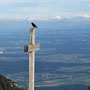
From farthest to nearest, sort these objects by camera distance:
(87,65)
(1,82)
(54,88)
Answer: (87,65)
(54,88)
(1,82)

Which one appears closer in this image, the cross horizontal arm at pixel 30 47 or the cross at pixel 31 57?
the cross horizontal arm at pixel 30 47

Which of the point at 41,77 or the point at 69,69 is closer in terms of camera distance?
the point at 41,77

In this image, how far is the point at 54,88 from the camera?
4582 inches

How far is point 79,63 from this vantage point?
197000 millimetres

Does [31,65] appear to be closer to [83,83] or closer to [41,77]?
[83,83]

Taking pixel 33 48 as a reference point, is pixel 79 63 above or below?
above

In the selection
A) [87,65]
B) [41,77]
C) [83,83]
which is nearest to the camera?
[83,83]

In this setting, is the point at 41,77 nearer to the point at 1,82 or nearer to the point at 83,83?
the point at 83,83

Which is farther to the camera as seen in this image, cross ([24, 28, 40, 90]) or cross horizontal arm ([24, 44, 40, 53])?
cross ([24, 28, 40, 90])

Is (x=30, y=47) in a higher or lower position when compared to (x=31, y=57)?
higher

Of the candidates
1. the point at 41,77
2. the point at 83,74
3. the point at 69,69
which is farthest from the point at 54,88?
the point at 69,69

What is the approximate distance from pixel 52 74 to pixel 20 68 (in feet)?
86.0

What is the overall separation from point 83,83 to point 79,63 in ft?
227

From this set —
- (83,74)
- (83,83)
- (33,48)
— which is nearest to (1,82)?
(33,48)
